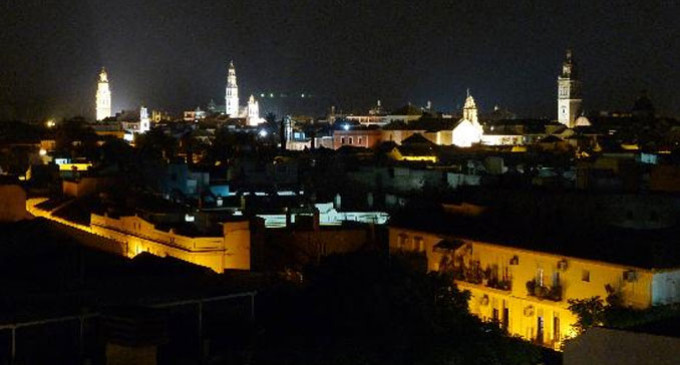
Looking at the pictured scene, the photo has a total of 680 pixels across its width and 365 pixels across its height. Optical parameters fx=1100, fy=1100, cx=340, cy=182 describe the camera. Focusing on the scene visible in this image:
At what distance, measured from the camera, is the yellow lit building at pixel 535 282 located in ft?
43.0

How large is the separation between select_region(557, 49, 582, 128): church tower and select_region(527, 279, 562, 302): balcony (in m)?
61.2

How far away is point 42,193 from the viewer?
80.4 feet

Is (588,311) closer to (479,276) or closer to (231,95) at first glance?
(479,276)

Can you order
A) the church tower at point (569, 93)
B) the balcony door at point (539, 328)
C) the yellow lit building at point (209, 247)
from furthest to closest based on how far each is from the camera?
the church tower at point (569, 93)
the yellow lit building at point (209, 247)
the balcony door at point (539, 328)

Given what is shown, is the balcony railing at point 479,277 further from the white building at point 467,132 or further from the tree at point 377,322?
the white building at point 467,132

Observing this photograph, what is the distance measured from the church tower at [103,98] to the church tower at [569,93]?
38212mm

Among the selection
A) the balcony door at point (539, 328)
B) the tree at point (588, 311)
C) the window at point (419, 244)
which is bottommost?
the balcony door at point (539, 328)

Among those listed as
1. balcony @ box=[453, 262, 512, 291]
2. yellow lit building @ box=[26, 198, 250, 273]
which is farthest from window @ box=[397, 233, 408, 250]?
yellow lit building @ box=[26, 198, 250, 273]

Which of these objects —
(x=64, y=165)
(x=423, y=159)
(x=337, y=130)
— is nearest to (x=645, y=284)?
(x=64, y=165)

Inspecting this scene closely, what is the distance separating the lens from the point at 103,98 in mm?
93188

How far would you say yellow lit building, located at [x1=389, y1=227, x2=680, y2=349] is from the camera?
43.0ft

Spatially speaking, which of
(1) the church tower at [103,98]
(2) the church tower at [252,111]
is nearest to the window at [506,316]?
(2) the church tower at [252,111]

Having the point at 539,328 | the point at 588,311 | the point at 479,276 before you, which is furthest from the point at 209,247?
the point at 588,311

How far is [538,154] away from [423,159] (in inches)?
191
